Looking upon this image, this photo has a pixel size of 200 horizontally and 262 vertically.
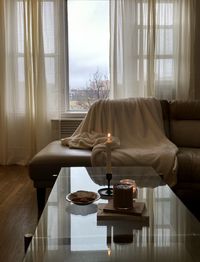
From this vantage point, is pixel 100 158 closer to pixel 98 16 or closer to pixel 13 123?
pixel 13 123

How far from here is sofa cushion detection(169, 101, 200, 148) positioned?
3379mm

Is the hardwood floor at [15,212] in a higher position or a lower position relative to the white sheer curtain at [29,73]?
lower

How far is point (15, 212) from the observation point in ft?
9.14

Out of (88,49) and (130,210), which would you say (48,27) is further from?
(130,210)

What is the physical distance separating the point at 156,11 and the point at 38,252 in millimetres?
3723

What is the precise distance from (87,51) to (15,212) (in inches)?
105

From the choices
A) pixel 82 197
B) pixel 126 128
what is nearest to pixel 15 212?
pixel 82 197

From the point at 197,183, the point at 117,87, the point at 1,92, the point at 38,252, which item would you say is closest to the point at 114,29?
the point at 117,87

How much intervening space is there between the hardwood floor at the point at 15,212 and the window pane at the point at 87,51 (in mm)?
1369

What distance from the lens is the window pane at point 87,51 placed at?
4.60 metres

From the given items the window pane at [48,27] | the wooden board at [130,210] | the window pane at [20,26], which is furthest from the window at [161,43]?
the wooden board at [130,210]

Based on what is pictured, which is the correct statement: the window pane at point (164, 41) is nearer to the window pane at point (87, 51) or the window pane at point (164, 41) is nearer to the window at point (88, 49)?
the window at point (88, 49)

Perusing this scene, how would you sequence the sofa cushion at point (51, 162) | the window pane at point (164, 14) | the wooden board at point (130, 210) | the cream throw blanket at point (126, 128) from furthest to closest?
the window pane at point (164, 14), the cream throw blanket at point (126, 128), the sofa cushion at point (51, 162), the wooden board at point (130, 210)

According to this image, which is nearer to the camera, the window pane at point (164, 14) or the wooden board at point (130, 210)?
the wooden board at point (130, 210)
